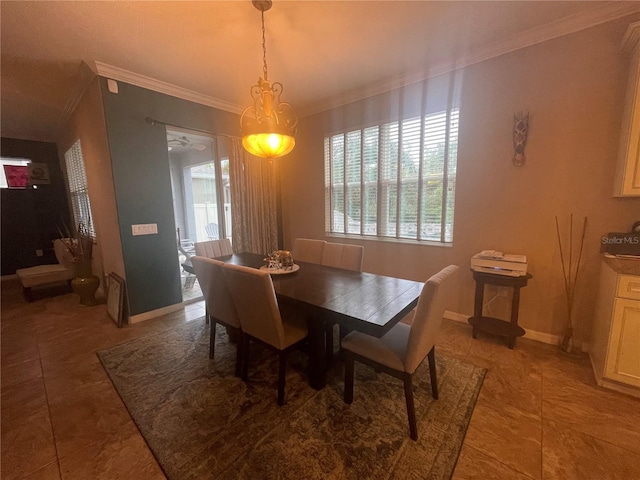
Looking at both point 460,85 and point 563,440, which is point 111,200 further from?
point 563,440

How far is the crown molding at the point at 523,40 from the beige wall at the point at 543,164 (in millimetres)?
56

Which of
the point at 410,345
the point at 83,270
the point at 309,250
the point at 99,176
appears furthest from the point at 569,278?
the point at 83,270

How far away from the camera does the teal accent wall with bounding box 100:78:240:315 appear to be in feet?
9.10

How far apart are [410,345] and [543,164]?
2.11 meters

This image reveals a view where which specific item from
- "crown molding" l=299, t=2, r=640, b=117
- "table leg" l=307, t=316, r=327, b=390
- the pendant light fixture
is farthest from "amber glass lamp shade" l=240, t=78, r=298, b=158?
"crown molding" l=299, t=2, r=640, b=117

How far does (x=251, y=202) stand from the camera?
3.94 metres

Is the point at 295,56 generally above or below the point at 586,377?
above

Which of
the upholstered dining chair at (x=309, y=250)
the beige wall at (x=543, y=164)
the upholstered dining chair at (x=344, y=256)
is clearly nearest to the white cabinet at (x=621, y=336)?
the beige wall at (x=543, y=164)

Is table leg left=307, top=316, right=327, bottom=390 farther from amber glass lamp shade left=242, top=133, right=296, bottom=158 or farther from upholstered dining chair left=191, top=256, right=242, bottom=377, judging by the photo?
amber glass lamp shade left=242, top=133, right=296, bottom=158

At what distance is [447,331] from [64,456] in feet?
9.96

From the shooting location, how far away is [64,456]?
1.44 meters

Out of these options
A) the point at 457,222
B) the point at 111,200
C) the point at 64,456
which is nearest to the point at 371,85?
the point at 457,222

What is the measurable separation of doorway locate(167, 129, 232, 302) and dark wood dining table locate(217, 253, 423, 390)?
2133 millimetres

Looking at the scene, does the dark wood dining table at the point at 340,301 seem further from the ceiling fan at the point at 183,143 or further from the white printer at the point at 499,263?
the ceiling fan at the point at 183,143
